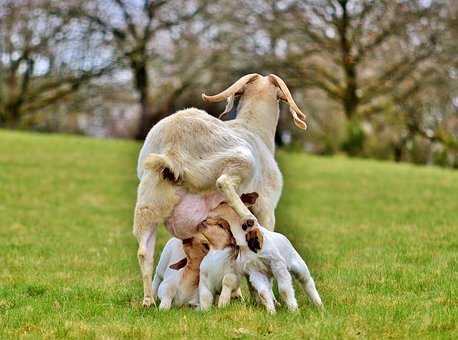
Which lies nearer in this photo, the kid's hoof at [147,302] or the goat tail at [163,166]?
the goat tail at [163,166]

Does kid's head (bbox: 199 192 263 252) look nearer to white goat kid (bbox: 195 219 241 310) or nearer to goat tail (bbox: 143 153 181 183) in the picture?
white goat kid (bbox: 195 219 241 310)

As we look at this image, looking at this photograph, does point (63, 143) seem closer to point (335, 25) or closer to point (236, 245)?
point (335, 25)

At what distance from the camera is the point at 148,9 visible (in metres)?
39.6

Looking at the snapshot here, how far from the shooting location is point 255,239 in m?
6.63

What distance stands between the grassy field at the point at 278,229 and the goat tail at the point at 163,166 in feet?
3.67

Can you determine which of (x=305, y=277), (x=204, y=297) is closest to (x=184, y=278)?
(x=204, y=297)

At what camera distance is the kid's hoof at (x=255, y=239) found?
6621 mm

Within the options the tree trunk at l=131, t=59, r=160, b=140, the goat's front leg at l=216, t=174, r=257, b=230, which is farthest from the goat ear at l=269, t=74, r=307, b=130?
the tree trunk at l=131, t=59, r=160, b=140

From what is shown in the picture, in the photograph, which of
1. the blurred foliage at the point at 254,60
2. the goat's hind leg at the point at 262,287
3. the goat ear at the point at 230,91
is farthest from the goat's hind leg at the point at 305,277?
the blurred foliage at the point at 254,60

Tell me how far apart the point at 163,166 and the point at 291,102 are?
5.67ft

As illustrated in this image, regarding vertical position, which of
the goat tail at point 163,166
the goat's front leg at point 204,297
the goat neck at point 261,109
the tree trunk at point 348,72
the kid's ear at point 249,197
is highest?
the tree trunk at point 348,72

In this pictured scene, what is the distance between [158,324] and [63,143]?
21.6m

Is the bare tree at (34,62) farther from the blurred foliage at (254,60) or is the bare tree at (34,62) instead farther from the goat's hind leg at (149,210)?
the goat's hind leg at (149,210)

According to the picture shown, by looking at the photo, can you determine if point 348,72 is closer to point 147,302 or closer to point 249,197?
point 249,197
